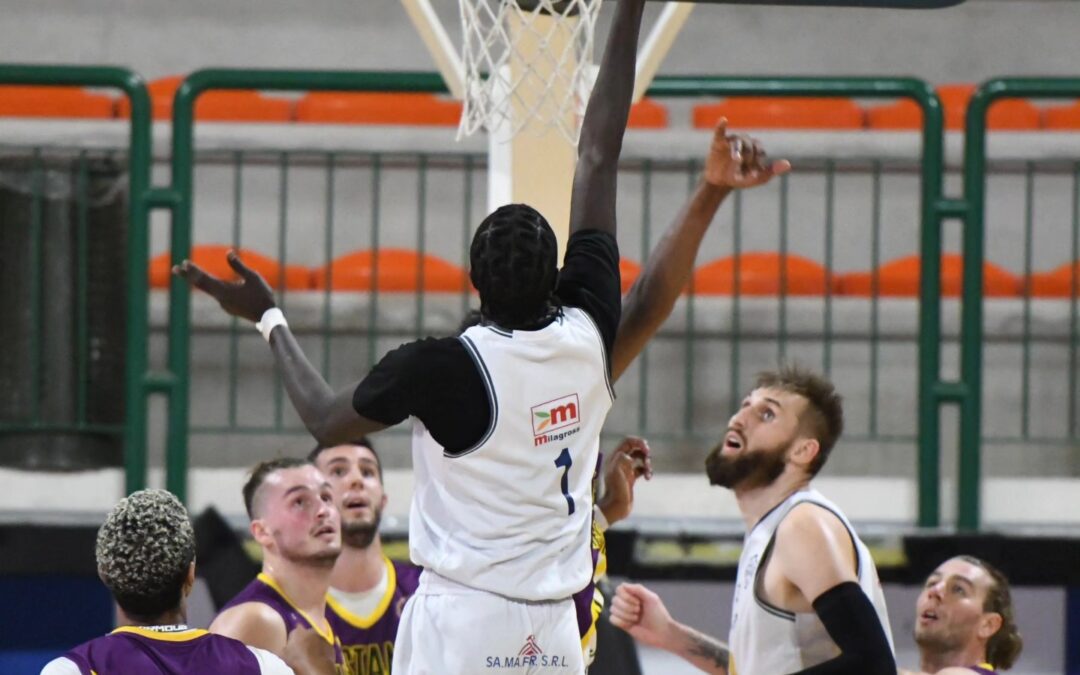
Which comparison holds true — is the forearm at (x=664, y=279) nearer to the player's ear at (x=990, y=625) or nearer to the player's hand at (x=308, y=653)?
the player's hand at (x=308, y=653)

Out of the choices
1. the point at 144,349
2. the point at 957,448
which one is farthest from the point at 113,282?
the point at 957,448

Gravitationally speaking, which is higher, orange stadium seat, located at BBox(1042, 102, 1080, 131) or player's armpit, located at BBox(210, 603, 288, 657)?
orange stadium seat, located at BBox(1042, 102, 1080, 131)

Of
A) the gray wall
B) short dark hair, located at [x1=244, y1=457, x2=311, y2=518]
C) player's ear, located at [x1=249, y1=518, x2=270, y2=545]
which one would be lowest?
player's ear, located at [x1=249, y1=518, x2=270, y2=545]

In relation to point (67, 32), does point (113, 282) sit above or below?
below

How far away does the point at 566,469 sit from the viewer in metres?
3.04

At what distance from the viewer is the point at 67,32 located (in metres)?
10.1

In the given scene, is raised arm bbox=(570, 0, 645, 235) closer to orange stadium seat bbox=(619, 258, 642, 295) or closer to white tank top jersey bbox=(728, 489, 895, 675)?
white tank top jersey bbox=(728, 489, 895, 675)

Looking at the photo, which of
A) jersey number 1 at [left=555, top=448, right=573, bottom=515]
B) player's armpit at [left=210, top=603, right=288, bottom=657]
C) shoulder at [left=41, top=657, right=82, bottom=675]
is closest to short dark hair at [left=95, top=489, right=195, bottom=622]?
shoulder at [left=41, top=657, right=82, bottom=675]

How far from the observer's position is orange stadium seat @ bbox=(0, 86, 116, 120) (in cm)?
886

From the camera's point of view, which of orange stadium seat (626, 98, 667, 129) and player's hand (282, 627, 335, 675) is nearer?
player's hand (282, 627, 335, 675)

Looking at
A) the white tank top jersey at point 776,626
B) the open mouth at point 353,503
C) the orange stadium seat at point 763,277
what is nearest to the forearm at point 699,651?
the white tank top jersey at point 776,626

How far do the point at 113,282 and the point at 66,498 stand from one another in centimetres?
92

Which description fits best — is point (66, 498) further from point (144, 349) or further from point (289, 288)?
point (289, 288)

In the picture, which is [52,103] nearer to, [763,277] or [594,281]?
[763,277]
